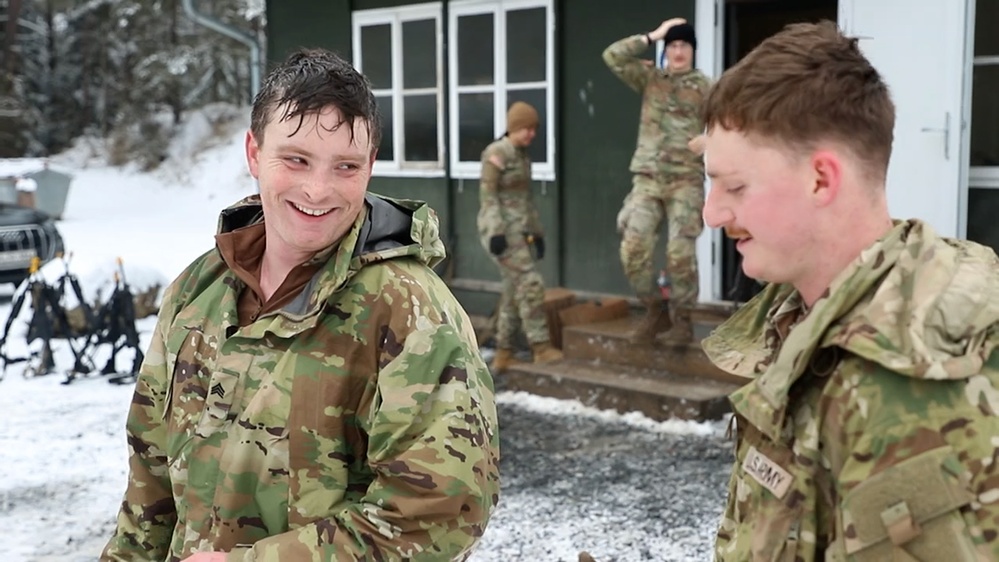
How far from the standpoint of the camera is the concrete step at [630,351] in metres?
6.61

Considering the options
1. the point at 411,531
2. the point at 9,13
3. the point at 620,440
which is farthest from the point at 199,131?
the point at 411,531

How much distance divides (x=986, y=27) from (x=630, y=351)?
2872mm

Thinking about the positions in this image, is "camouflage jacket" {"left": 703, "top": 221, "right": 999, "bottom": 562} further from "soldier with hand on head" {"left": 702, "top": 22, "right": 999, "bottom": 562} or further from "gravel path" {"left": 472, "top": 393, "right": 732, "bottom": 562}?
"gravel path" {"left": 472, "top": 393, "right": 732, "bottom": 562}

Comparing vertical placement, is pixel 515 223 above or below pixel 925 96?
below

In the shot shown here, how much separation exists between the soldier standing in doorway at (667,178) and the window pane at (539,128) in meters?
1.52

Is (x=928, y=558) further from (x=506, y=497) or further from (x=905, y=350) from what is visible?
(x=506, y=497)

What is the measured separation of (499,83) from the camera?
8.59 metres

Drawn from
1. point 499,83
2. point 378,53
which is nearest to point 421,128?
point 378,53

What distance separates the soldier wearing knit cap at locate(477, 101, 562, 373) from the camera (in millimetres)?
7383

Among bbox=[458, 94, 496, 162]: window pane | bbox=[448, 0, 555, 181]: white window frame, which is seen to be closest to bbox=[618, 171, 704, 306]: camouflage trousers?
bbox=[448, 0, 555, 181]: white window frame

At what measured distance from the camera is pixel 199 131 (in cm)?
A: 2720

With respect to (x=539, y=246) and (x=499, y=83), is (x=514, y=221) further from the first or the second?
(x=499, y=83)

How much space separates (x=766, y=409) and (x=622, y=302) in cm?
641

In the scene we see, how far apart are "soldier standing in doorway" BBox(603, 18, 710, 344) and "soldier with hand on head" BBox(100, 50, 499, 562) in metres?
4.85
